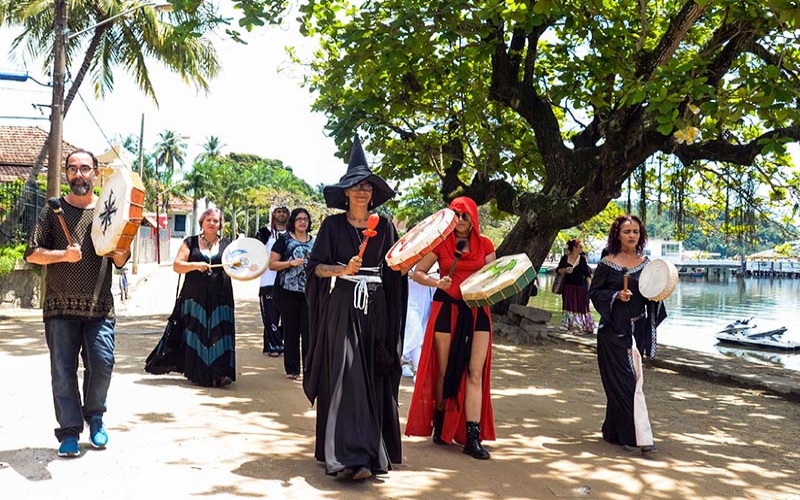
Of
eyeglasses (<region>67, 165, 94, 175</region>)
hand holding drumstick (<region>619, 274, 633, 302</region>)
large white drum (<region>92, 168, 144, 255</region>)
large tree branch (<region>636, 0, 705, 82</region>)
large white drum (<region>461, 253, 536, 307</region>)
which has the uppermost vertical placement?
large tree branch (<region>636, 0, 705, 82</region>)

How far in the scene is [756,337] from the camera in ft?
59.3

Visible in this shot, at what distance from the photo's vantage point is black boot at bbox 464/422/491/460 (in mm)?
5242

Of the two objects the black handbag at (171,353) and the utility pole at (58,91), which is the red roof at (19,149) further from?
the black handbag at (171,353)

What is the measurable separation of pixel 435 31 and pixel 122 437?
6830mm

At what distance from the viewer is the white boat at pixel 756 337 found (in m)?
17.7

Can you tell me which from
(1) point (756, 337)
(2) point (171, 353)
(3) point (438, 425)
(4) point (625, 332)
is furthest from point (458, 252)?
(1) point (756, 337)

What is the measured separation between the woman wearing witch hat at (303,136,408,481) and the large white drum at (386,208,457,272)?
17 centimetres

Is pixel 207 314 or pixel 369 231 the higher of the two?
pixel 369 231

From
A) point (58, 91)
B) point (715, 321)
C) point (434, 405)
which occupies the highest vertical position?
point (58, 91)

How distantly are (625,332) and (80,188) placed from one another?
3.98 meters

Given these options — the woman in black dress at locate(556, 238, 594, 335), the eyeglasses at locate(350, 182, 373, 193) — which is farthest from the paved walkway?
the eyeglasses at locate(350, 182, 373, 193)

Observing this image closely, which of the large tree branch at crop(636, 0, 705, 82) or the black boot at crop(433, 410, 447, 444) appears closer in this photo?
the black boot at crop(433, 410, 447, 444)

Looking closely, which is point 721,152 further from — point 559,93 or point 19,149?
point 19,149

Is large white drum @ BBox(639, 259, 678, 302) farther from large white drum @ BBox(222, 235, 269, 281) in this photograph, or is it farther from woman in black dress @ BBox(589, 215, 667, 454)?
large white drum @ BBox(222, 235, 269, 281)
